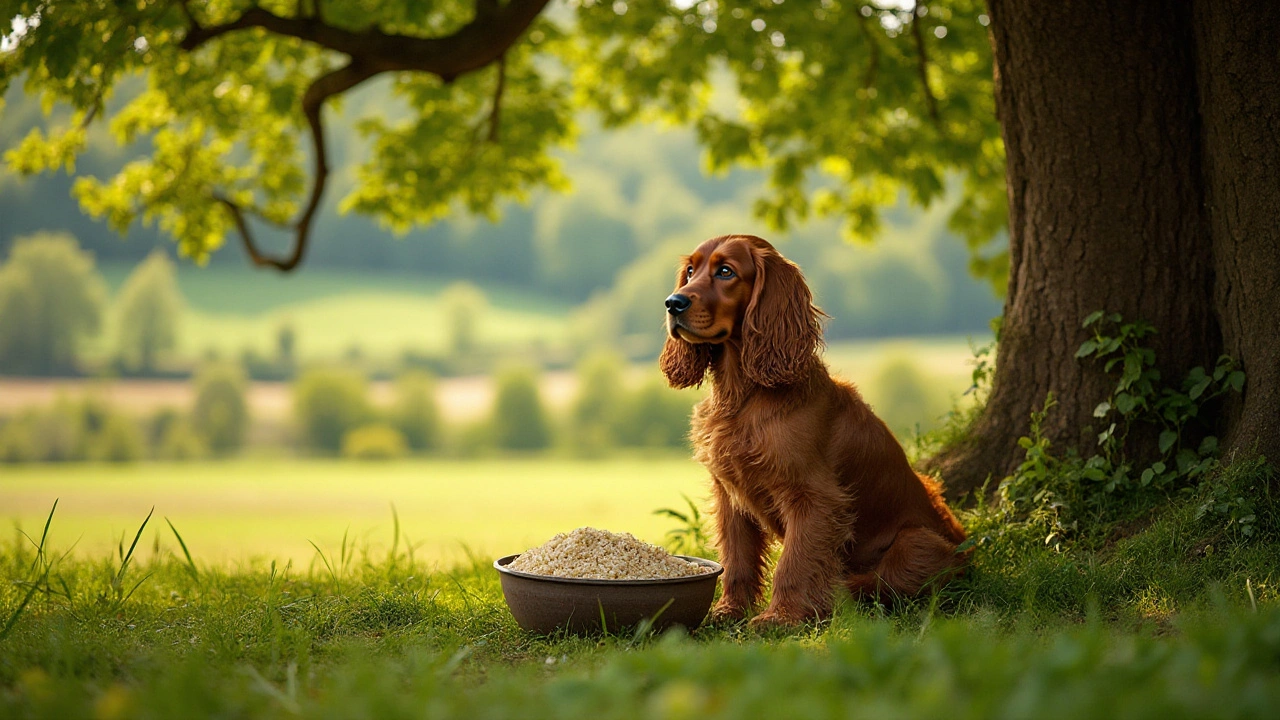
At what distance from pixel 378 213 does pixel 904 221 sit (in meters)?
35.2

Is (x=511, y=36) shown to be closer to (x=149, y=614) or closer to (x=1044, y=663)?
(x=149, y=614)

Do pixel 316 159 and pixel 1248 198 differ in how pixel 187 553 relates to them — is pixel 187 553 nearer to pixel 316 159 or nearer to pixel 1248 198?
pixel 316 159

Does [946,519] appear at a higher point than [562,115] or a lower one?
lower

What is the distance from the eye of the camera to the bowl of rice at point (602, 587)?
11.7 ft

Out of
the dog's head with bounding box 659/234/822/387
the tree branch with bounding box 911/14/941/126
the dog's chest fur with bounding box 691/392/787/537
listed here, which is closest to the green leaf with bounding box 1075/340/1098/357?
the dog's head with bounding box 659/234/822/387

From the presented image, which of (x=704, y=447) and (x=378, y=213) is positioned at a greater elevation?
(x=378, y=213)

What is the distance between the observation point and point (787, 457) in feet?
12.8

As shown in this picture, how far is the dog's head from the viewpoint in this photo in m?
3.90

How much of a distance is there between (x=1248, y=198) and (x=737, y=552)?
277cm

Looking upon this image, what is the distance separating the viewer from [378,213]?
999 cm

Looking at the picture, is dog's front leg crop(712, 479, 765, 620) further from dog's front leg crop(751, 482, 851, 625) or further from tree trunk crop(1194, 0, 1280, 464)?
tree trunk crop(1194, 0, 1280, 464)

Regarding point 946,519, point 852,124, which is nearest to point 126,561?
point 946,519

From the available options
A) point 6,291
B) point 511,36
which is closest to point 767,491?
point 511,36

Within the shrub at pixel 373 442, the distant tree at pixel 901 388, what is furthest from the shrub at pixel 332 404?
the distant tree at pixel 901 388
